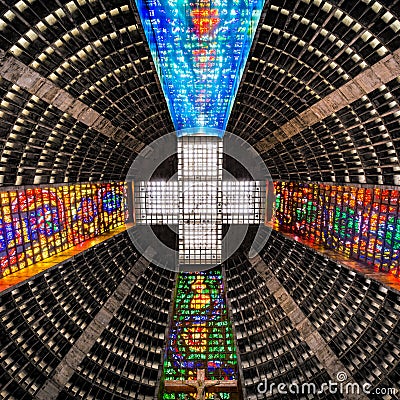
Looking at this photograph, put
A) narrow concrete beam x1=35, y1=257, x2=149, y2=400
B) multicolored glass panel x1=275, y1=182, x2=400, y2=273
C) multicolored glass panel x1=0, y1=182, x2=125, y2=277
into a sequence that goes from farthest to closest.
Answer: narrow concrete beam x1=35, y1=257, x2=149, y2=400 < multicolored glass panel x1=275, y1=182, x2=400, y2=273 < multicolored glass panel x1=0, y1=182, x2=125, y2=277

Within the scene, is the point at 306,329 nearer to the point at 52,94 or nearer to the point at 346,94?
the point at 346,94

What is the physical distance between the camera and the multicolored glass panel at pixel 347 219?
31.5 m

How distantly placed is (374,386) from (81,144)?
40.6 m

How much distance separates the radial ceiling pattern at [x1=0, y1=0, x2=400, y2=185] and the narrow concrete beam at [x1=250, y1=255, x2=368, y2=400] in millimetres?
15750

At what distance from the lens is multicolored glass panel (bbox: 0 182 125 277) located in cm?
3022

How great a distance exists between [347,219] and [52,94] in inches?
1321

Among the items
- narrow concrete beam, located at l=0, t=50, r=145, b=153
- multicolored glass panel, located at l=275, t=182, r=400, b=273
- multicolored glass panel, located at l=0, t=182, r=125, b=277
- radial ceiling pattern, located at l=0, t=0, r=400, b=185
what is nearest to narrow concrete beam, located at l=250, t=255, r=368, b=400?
multicolored glass panel, located at l=275, t=182, r=400, b=273

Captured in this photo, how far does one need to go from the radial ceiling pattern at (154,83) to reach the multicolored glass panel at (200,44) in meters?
2.20

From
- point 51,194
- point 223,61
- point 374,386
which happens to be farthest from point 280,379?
point 223,61

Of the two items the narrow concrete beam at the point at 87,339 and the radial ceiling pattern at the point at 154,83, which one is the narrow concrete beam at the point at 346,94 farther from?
the narrow concrete beam at the point at 87,339

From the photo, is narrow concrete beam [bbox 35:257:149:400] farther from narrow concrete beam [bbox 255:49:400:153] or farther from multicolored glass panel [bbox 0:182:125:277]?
narrow concrete beam [bbox 255:49:400:153]

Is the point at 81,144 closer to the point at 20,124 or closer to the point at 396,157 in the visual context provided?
the point at 20,124

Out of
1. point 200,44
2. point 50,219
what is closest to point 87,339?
point 50,219

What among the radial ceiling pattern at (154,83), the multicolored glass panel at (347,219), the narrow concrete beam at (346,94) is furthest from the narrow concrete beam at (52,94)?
the multicolored glass panel at (347,219)
